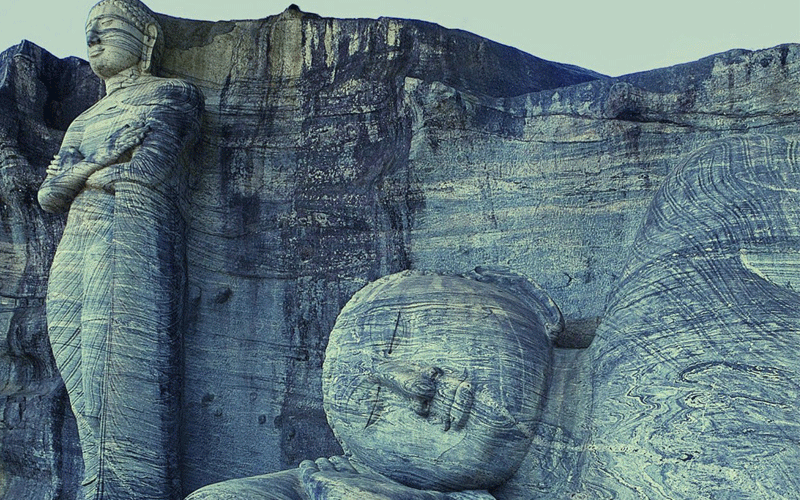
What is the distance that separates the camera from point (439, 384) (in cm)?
380

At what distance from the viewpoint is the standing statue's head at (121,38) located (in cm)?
536

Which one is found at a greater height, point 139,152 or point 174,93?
point 174,93

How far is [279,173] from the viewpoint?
540 centimetres

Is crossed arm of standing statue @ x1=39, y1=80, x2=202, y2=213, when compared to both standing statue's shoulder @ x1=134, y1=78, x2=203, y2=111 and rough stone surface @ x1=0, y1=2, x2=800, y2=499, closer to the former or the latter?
standing statue's shoulder @ x1=134, y1=78, x2=203, y2=111

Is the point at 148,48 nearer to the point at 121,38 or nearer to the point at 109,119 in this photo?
the point at 121,38

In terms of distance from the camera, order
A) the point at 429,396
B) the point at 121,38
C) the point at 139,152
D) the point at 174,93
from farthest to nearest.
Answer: the point at 121,38 → the point at 174,93 → the point at 139,152 → the point at 429,396

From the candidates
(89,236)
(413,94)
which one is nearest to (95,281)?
(89,236)

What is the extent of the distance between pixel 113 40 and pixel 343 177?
4.30 ft

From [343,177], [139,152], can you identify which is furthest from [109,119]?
[343,177]

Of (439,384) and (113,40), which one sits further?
(113,40)

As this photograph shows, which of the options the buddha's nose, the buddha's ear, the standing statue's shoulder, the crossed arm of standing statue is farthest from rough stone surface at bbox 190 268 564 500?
the buddha's nose

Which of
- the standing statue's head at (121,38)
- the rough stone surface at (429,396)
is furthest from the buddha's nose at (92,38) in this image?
the rough stone surface at (429,396)

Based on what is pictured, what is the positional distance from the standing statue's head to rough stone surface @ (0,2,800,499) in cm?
18

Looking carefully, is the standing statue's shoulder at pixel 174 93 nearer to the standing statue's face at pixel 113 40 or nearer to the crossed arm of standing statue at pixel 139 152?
the crossed arm of standing statue at pixel 139 152
